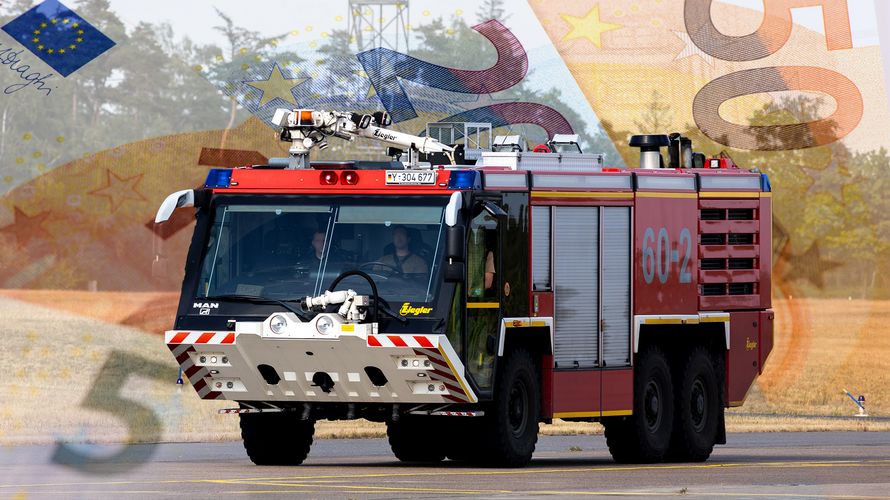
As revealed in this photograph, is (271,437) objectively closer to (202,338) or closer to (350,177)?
(202,338)

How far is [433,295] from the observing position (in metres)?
19.6

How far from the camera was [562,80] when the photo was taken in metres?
55.6

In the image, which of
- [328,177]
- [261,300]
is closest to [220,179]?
[328,177]

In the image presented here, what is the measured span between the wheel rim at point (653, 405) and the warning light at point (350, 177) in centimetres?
449

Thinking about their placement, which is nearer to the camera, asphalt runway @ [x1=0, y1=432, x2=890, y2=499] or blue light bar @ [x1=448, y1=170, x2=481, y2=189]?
asphalt runway @ [x1=0, y1=432, x2=890, y2=499]

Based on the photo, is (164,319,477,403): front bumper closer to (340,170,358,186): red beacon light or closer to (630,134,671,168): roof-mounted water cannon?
(340,170,358,186): red beacon light

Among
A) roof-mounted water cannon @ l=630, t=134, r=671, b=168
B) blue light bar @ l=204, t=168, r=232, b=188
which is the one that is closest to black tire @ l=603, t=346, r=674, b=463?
roof-mounted water cannon @ l=630, t=134, r=671, b=168

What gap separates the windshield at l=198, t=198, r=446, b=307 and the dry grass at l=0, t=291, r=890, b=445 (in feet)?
25.5

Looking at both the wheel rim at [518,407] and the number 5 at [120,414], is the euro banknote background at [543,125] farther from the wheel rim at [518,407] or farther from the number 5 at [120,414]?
the wheel rim at [518,407]

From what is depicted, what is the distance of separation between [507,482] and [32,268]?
139 feet

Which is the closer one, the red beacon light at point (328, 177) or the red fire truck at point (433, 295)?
the red fire truck at point (433, 295)

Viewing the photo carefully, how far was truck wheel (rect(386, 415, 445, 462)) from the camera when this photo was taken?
75.3 ft

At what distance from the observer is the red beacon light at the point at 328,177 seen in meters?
20.5

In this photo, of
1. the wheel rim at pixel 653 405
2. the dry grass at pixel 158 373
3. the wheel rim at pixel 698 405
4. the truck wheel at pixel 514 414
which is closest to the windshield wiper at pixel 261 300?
the truck wheel at pixel 514 414
